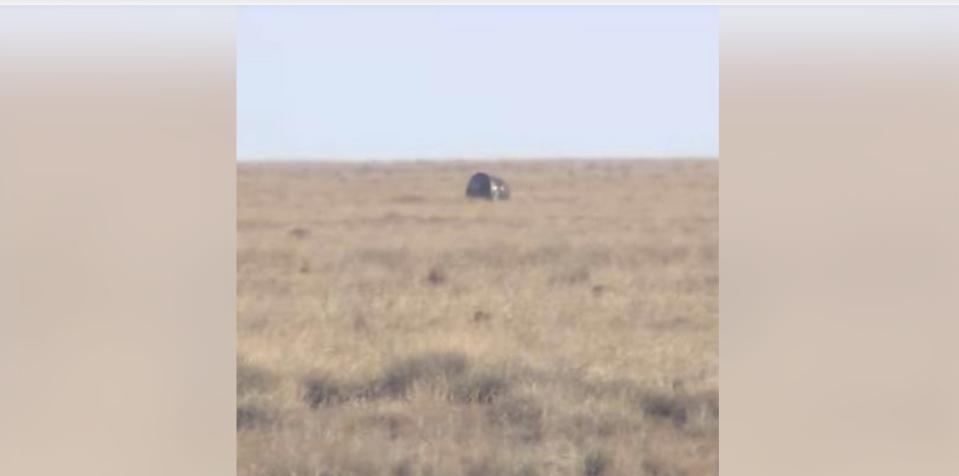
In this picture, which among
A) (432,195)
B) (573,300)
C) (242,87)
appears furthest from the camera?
(432,195)

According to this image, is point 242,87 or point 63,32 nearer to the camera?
point 63,32

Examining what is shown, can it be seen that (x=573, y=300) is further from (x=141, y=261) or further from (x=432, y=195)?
(x=432, y=195)

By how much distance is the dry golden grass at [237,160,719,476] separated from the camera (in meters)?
6.30

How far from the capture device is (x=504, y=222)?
42.4 feet

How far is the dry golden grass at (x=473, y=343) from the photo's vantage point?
6.30 meters

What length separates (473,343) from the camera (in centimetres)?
768
